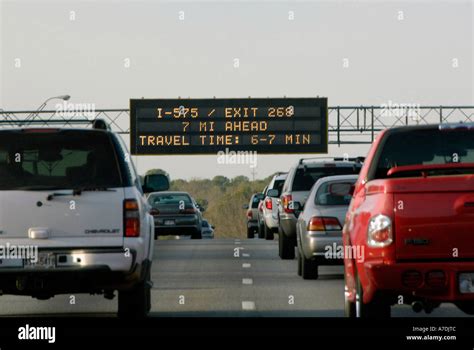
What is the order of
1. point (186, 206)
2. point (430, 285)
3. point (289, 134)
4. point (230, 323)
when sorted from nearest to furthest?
point (430, 285) < point (230, 323) < point (186, 206) < point (289, 134)

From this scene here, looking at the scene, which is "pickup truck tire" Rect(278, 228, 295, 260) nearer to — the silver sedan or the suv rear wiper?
the silver sedan

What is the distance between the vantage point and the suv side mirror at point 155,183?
57.3 ft

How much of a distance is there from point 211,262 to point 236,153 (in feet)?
149

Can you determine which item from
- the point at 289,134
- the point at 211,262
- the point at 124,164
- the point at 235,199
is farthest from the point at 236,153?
the point at 235,199

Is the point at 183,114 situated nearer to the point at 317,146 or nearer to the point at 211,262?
the point at 317,146

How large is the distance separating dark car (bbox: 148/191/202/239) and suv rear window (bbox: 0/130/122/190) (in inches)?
1163

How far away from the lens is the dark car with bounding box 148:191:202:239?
149ft

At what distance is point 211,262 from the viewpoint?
29.0 meters

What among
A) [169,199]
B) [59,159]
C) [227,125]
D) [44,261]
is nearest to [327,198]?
[59,159]

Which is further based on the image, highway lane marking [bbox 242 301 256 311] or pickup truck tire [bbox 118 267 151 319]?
highway lane marking [bbox 242 301 256 311]

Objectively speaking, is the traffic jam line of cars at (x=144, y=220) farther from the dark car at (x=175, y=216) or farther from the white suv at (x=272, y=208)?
the dark car at (x=175, y=216)

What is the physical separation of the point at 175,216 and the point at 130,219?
31.0m

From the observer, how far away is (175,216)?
151 ft

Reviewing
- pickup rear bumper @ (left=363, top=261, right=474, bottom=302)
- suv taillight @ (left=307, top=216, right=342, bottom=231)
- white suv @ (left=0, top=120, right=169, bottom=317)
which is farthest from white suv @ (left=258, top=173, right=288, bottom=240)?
pickup rear bumper @ (left=363, top=261, right=474, bottom=302)
